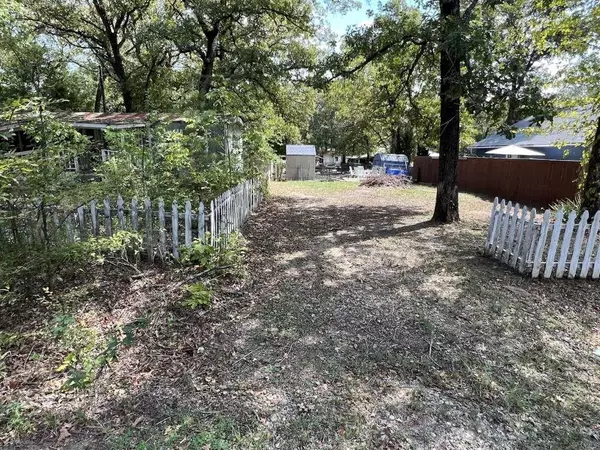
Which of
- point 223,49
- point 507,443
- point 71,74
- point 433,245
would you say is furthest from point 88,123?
point 507,443

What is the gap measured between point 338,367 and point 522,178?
11526 millimetres

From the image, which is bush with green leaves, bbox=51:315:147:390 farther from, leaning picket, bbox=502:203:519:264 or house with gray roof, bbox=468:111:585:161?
house with gray roof, bbox=468:111:585:161

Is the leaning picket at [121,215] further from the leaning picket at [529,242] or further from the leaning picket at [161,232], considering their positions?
the leaning picket at [529,242]

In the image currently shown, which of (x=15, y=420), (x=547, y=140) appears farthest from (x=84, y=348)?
(x=547, y=140)

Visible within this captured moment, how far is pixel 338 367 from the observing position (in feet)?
9.04

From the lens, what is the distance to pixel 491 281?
436 centimetres

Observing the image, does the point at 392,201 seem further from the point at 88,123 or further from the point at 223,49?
the point at 88,123

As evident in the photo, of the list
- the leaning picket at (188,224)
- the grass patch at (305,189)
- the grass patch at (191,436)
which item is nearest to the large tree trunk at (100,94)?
the grass patch at (305,189)

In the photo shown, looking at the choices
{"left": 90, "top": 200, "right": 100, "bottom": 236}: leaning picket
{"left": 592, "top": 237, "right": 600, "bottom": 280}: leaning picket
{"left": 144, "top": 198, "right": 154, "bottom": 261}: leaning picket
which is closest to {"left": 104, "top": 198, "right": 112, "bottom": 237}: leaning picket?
{"left": 90, "top": 200, "right": 100, "bottom": 236}: leaning picket

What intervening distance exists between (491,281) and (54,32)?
2044 cm

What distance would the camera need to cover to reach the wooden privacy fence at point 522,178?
32.6 feet

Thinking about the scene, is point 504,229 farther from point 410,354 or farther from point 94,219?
point 94,219

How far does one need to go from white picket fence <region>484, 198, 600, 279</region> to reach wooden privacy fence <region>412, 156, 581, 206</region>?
5.05 m

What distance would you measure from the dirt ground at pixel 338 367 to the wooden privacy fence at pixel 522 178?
6.75m
